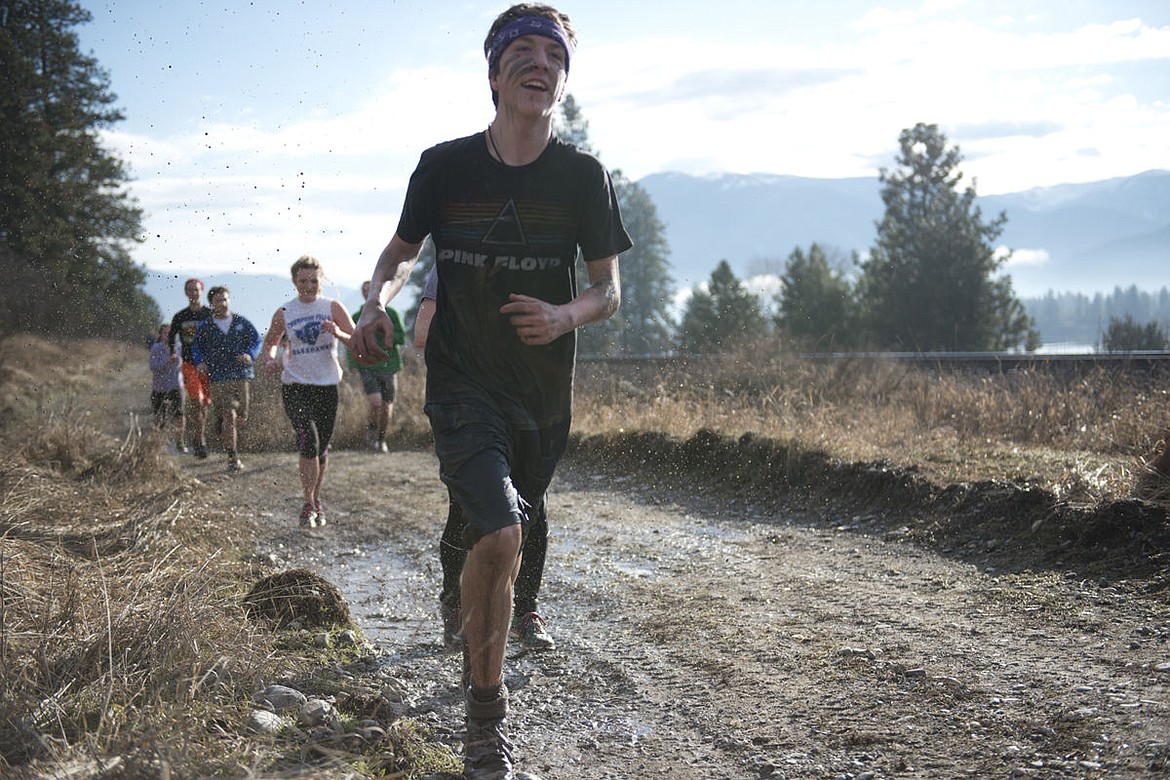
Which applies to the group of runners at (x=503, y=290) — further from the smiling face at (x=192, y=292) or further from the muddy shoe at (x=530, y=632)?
the smiling face at (x=192, y=292)

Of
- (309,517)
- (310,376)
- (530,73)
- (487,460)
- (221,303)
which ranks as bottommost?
(309,517)

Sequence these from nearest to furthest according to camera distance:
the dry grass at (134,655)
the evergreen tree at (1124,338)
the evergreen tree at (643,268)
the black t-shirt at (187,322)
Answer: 1. the dry grass at (134,655)
2. the black t-shirt at (187,322)
3. the evergreen tree at (1124,338)
4. the evergreen tree at (643,268)

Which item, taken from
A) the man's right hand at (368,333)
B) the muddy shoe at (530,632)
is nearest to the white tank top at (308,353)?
the muddy shoe at (530,632)

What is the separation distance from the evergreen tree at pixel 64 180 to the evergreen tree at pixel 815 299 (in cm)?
3447

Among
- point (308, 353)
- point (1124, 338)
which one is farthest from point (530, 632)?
point (1124, 338)

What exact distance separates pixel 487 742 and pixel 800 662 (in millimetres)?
1710

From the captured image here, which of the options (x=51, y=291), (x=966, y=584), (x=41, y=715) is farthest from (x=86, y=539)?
(x=51, y=291)

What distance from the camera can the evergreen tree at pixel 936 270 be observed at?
5888cm

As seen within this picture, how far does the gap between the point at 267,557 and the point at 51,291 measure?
20557 millimetres

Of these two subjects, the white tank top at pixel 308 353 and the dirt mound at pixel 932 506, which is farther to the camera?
the white tank top at pixel 308 353

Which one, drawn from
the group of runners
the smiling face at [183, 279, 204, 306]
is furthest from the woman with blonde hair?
the group of runners

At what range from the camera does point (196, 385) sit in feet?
43.0

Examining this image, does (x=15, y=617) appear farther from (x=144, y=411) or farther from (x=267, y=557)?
(x=144, y=411)

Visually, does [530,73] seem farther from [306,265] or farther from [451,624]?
[306,265]
